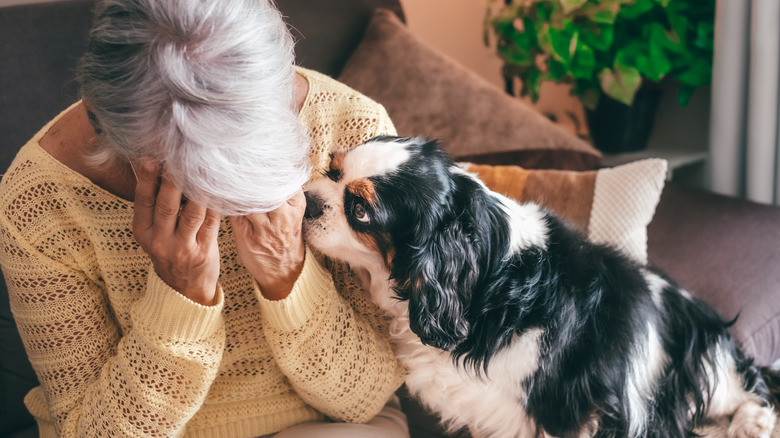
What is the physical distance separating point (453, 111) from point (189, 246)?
42.2 inches

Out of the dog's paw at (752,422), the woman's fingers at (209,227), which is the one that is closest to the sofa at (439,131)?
the dog's paw at (752,422)

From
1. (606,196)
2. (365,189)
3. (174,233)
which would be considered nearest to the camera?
(174,233)

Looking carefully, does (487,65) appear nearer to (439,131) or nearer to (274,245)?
(439,131)

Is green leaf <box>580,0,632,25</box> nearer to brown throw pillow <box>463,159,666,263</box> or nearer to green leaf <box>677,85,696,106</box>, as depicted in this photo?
green leaf <box>677,85,696,106</box>

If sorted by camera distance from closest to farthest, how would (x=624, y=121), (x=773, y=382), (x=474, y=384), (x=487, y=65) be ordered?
(x=474, y=384)
(x=773, y=382)
(x=624, y=121)
(x=487, y=65)

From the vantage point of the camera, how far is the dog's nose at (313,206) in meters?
1.07

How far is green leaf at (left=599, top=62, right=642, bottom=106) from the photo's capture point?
6.93ft

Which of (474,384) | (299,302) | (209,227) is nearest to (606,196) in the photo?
(474,384)

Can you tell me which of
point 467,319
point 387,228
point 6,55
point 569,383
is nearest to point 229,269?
point 387,228

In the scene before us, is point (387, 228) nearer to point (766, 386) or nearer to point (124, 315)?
point (124, 315)

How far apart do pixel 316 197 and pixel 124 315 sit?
407 mm

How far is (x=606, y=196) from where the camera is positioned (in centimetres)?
151

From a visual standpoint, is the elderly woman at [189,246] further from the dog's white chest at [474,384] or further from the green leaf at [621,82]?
the green leaf at [621,82]

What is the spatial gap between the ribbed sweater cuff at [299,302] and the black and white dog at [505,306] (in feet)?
0.18
